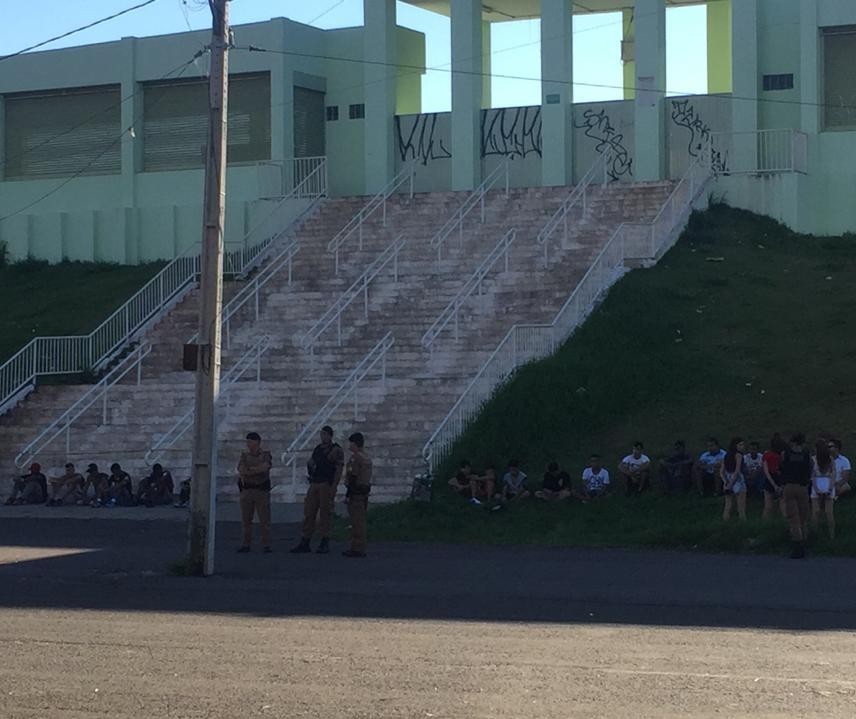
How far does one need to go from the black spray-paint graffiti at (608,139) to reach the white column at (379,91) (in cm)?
493

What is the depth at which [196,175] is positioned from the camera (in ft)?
142

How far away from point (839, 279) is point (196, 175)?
716 inches

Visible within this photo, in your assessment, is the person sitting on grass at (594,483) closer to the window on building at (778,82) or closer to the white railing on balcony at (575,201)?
the white railing on balcony at (575,201)

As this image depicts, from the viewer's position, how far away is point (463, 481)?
24.3m

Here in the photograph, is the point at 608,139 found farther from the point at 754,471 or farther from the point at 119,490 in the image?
the point at 754,471

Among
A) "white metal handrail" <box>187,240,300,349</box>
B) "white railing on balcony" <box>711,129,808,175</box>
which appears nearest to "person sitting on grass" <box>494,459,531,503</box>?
"white metal handrail" <box>187,240,300,349</box>

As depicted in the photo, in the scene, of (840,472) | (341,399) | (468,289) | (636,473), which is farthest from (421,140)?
(840,472)

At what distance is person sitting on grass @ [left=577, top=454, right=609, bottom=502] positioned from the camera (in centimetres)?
2330

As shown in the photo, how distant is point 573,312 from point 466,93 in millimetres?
13191

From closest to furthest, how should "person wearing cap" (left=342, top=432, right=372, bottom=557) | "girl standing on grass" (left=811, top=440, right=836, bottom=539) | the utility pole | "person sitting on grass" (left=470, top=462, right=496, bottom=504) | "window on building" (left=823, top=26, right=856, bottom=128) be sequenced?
the utility pole
"person wearing cap" (left=342, top=432, right=372, bottom=557)
"girl standing on grass" (left=811, top=440, right=836, bottom=539)
"person sitting on grass" (left=470, top=462, right=496, bottom=504)
"window on building" (left=823, top=26, right=856, bottom=128)

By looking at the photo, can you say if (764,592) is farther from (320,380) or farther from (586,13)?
(586,13)

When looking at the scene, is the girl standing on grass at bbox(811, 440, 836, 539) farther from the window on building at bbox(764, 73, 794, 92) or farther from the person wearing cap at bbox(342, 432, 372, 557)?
the window on building at bbox(764, 73, 794, 92)

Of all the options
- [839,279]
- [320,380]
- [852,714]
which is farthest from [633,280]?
[852,714]

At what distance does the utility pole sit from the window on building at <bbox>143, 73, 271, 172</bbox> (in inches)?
978
